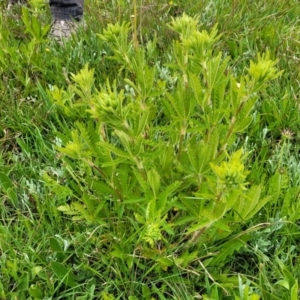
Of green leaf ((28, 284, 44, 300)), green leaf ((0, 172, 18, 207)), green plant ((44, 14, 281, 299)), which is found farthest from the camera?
green leaf ((0, 172, 18, 207))

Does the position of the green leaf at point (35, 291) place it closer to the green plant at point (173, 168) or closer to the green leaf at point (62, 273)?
the green leaf at point (62, 273)

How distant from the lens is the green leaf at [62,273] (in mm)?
1529

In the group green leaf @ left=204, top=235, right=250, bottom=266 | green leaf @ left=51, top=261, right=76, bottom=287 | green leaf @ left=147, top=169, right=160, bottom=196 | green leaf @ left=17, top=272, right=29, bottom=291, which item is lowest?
green leaf @ left=17, top=272, right=29, bottom=291

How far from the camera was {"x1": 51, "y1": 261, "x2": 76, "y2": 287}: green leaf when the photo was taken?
1.53 m

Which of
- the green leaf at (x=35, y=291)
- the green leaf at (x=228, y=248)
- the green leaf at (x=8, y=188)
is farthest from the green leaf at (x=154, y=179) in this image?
the green leaf at (x=8, y=188)

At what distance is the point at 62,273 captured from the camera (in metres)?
1.54

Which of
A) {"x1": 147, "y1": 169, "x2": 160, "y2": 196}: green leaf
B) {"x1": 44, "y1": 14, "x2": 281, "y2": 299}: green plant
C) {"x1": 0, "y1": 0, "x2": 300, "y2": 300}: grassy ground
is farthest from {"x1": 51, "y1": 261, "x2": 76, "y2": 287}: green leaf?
{"x1": 147, "y1": 169, "x2": 160, "y2": 196}: green leaf

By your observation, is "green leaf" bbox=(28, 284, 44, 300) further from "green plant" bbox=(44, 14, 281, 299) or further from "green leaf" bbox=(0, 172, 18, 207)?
"green leaf" bbox=(0, 172, 18, 207)

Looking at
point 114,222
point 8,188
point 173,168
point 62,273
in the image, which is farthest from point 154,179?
point 8,188

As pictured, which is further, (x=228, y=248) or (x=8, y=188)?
(x=8, y=188)

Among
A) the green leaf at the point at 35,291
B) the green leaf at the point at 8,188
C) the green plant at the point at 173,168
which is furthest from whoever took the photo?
the green leaf at the point at 8,188

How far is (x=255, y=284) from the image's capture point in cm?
144

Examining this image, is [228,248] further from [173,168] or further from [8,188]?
[8,188]

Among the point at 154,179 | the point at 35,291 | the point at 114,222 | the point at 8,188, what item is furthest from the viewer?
the point at 8,188
